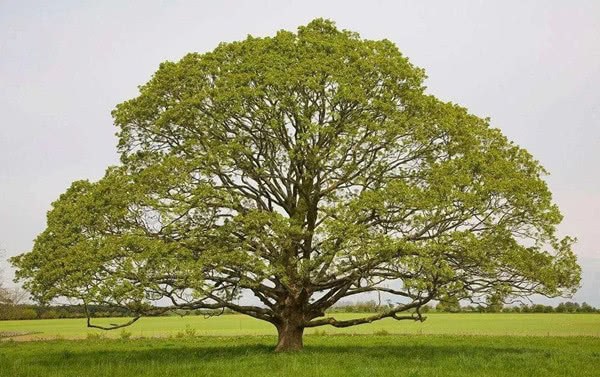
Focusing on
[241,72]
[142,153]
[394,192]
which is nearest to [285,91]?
[241,72]

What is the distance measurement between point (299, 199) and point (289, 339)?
19.2 ft

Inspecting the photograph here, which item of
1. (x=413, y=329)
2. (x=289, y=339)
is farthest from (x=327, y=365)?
(x=413, y=329)

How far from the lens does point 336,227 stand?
21.4m

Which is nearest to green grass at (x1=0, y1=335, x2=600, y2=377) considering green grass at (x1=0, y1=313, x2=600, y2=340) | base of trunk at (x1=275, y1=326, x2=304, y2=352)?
base of trunk at (x1=275, y1=326, x2=304, y2=352)

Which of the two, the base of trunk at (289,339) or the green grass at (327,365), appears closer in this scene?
the green grass at (327,365)

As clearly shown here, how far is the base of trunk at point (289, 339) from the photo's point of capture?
25.2 meters

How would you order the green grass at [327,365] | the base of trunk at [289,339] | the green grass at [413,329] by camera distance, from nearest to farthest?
the green grass at [327,365] < the base of trunk at [289,339] < the green grass at [413,329]

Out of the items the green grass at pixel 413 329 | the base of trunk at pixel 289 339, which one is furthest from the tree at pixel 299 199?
the green grass at pixel 413 329

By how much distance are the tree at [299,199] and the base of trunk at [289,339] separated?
0.06 meters

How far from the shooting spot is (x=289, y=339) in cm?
2530

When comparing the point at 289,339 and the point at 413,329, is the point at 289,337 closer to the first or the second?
the point at 289,339

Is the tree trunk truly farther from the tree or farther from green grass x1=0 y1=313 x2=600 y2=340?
green grass x1=0 y1=313 x2=600 y2=340

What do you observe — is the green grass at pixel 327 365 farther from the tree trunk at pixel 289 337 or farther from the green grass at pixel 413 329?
the green grass at pixel 413 329

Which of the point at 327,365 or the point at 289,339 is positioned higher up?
the point at 289,339
